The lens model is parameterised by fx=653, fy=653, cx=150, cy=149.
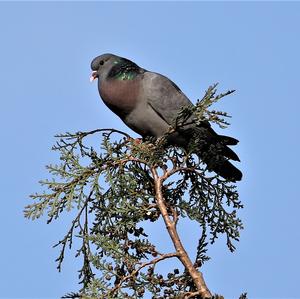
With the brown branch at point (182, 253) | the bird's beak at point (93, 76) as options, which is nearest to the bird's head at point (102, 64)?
the bird's beak at point (93, 76)

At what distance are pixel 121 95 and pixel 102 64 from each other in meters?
0.67

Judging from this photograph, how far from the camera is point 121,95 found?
7.07 m

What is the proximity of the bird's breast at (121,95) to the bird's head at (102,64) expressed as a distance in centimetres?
27

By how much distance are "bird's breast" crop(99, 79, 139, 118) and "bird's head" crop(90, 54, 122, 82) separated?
0.27 m

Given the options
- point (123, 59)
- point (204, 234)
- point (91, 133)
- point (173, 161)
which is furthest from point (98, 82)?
point (204, 234)

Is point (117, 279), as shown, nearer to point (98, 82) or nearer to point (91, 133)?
point (91, 133)

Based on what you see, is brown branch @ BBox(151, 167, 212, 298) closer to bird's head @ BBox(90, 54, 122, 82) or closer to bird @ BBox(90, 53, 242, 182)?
bird @ BBox(90, 53, 242, 182)

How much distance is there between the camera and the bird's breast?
707 cm

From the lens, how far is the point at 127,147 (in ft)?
18.1

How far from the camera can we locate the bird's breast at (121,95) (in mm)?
7074

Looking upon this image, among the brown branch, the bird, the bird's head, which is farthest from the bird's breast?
the brown branch

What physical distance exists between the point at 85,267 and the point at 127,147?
1053 millimetres

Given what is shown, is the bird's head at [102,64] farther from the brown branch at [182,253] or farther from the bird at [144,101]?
the brown branch at [182,253]

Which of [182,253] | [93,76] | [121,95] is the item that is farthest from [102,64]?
[182,253]
